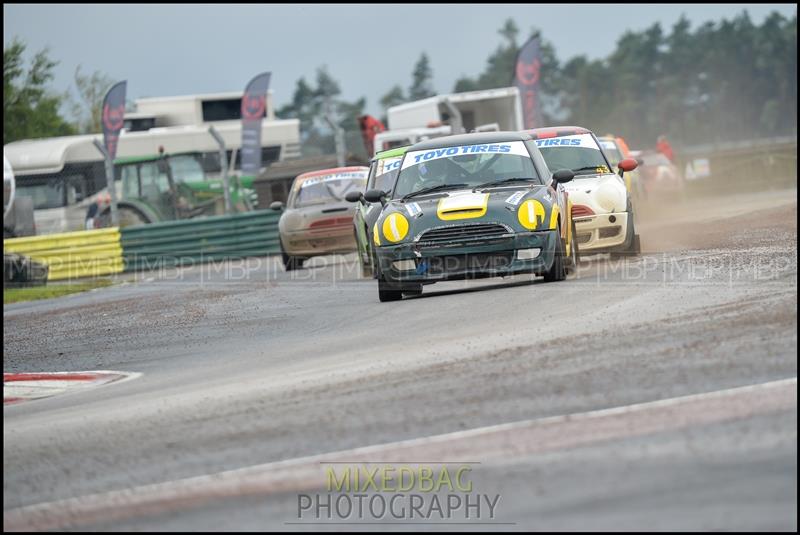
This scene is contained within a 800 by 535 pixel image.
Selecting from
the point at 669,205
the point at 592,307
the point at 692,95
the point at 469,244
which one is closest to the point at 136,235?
the point at 669,205

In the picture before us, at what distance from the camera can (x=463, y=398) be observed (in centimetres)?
618

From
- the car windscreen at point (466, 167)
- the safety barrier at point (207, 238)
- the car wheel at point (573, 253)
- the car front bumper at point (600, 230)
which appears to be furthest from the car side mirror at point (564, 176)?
the safety barrier at point (207, 238)

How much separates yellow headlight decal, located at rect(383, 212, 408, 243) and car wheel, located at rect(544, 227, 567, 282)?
4.26 ft

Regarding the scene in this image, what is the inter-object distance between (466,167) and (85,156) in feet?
79.5

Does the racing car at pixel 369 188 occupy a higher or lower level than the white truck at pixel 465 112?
lower

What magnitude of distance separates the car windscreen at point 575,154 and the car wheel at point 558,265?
2.68 metres

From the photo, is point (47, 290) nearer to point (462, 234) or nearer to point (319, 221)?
point (319, 221)

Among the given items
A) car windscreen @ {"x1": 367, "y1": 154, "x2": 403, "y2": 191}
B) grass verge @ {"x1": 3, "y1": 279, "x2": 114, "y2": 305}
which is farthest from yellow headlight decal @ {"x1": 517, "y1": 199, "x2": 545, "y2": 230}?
grass verge @ {"x1": 3, "y1": 279, "x2": 114, "y2": 305}

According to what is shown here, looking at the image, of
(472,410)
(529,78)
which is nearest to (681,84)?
(529,78)

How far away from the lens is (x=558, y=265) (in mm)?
11203

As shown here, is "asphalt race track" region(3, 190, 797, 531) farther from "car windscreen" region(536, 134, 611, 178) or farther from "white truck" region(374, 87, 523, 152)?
"white truck" region(374, 87, 523, 152)

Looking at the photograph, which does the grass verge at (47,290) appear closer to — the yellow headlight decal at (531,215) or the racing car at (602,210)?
the racing car at (602,210)

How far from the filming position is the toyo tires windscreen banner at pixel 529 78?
1378 inches

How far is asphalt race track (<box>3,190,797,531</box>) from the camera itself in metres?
4.52
